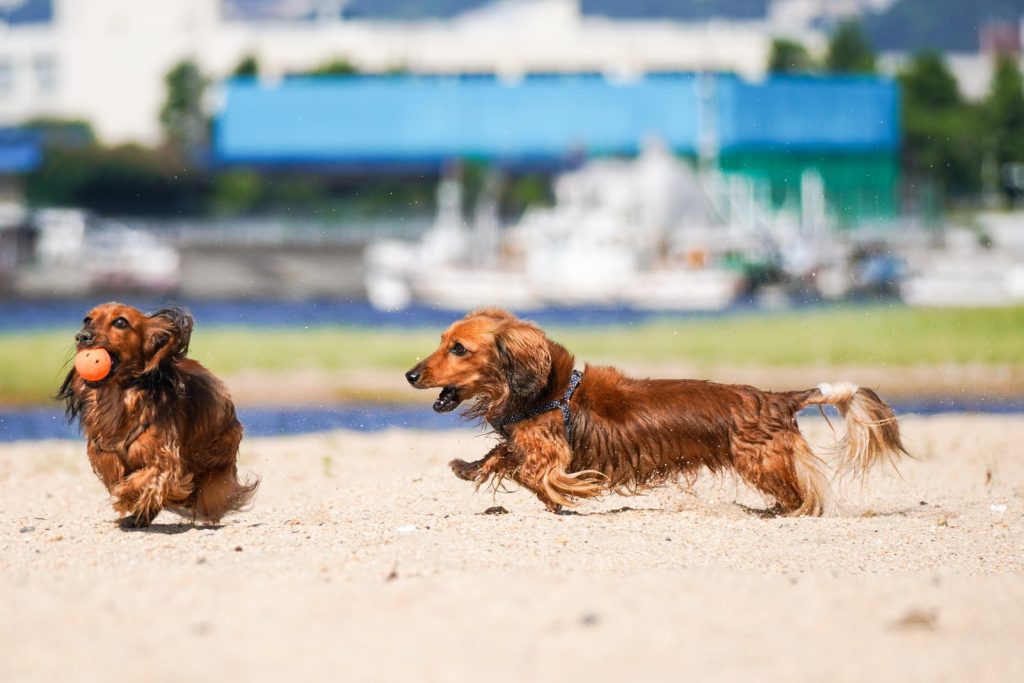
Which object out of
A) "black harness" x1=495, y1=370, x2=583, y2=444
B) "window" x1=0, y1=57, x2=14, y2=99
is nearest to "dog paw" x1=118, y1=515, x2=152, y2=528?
"black harness" x1=495, y1=370, x2=583, y2=444

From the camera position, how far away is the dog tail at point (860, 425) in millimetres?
9312

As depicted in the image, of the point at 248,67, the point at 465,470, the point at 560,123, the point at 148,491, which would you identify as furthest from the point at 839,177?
the point at 148,491

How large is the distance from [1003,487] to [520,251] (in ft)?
138

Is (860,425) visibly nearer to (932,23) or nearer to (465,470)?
(465,470)

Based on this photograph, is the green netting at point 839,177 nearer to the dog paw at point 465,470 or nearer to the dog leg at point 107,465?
the dog paw at point 465,470

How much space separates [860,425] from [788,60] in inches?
2803

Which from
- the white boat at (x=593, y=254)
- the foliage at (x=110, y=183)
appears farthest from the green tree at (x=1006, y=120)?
the foliage at (x=110, y=183)

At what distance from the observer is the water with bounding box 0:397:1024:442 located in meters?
18.5

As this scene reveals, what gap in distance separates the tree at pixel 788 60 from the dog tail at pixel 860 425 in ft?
231

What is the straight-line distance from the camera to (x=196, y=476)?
9.04 metres

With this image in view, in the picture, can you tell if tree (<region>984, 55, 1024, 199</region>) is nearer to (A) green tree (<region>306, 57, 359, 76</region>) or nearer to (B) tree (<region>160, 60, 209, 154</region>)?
(A) green tree (<region>306, 57, 359, 76</region>)

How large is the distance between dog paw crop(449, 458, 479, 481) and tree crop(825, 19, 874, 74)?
72.5 metres

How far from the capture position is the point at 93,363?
834cm

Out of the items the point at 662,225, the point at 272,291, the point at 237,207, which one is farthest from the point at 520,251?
the point at 237,207
